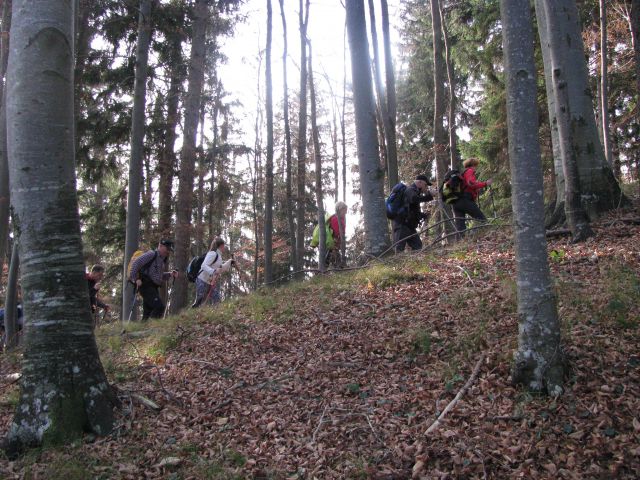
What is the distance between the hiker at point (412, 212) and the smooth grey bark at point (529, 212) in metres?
5.13

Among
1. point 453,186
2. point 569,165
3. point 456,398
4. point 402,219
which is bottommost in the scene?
point 456,398

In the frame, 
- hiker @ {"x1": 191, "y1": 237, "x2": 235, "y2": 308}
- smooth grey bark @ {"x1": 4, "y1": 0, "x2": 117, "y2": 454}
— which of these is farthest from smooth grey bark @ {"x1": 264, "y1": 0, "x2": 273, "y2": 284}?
smooth grey bark @ {"x1": 4, "y1": 0, "x2": 117, "y2": 454}

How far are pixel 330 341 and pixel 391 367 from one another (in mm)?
1090

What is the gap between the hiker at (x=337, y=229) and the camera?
38.7 ft

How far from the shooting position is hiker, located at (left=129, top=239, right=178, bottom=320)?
30.3ft

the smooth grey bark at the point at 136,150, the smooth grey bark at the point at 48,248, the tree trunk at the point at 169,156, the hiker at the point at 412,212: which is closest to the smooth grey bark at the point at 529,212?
the smooth grey bark at the point at 48,248

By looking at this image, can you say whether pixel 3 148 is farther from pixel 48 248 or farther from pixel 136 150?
pixel 48 248

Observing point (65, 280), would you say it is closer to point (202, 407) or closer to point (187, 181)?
point (202, 407)

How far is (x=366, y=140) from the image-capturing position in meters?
9.75

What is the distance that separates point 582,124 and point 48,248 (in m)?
8.08

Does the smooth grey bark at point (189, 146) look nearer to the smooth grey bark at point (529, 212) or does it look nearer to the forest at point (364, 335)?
the forest at point (364, 335)

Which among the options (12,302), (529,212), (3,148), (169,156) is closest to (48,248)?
(529,212)

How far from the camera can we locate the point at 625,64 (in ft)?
45.8

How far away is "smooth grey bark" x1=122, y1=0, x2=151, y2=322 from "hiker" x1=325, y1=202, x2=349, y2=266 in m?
4.87
